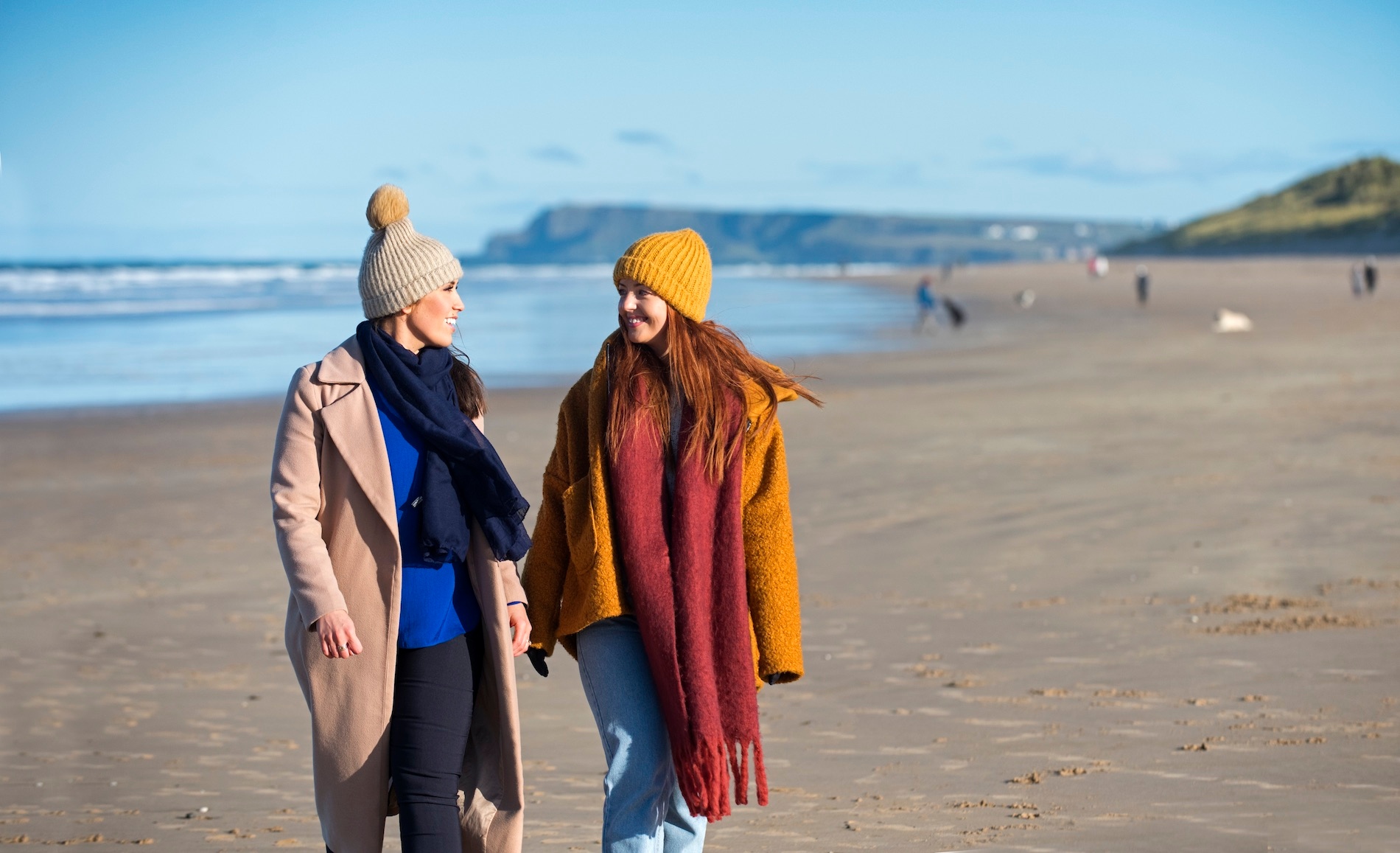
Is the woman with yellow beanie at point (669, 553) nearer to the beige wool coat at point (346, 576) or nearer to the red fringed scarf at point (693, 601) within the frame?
the red fringed scarf at point (693, 601)

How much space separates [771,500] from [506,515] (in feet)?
1.97

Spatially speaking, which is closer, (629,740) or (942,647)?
(629,740)

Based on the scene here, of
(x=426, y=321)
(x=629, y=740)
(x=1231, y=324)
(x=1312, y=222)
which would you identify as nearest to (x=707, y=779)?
(x=629, y=740)

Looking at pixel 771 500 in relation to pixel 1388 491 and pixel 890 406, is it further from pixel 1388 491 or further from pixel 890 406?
pixel 890 406

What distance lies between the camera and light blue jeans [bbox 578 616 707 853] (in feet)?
10.3

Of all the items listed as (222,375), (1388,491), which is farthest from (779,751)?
(222,375)

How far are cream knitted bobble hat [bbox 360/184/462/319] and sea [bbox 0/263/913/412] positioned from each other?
364cm

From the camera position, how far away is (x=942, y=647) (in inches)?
255

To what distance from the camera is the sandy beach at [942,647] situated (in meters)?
4.48

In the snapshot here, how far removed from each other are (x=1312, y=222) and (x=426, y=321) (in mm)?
118019

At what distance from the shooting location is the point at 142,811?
15.3ft

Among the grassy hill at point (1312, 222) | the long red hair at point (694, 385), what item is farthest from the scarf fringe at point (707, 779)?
the grassy hill at point (1312, 222)

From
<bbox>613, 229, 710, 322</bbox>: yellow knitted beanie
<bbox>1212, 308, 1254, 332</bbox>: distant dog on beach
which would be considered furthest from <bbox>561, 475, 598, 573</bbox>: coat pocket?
<bbox>1212, 308, 1254, 332</bbox>: distant dog on beach

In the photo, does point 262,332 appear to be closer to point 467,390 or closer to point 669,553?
point 467,390
